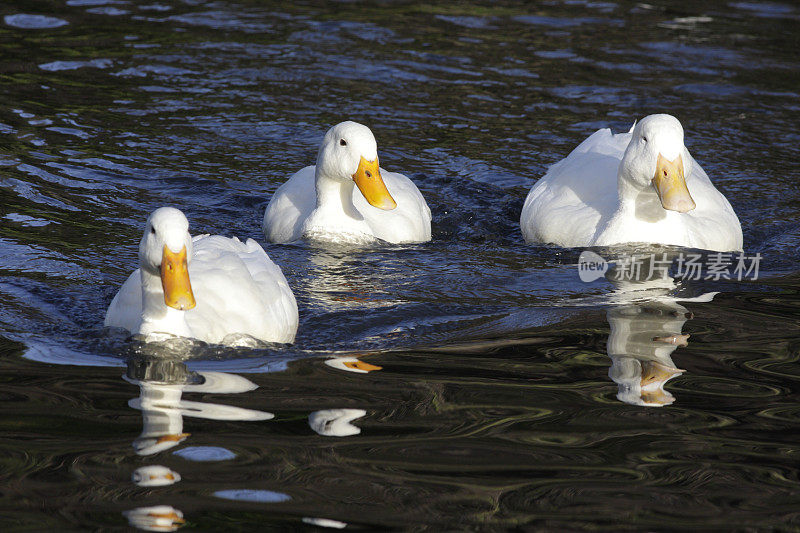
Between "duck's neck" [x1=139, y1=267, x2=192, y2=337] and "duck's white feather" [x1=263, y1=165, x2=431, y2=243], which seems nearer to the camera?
"duck's neck" [x1=139, y1=267, x2=192, y2=337]

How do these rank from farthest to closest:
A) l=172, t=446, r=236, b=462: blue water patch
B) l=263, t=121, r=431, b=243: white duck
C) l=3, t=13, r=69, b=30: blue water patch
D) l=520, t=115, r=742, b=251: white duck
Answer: l=3, t=13, r=69, b=30: blue water patch → l=263, t=121, r=431, b=243: white duck → l=520, t=115, r=742, b=251: white duck → l=172, t=446, r=236, b=462: blue water patch

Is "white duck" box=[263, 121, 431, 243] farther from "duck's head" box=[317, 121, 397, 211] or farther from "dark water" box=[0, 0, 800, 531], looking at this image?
"dark water" box=[0, 0, 800, 531]

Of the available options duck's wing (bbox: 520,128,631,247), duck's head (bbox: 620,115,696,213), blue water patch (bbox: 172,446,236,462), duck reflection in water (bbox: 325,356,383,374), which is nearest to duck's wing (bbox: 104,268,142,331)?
duck reflection in water (bbox: 325,356,383,374)

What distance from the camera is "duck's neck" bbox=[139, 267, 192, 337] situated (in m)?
5.88

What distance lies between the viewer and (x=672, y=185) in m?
7.75

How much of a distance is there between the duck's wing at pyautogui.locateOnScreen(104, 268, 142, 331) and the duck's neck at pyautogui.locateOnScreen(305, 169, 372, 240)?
244 cm

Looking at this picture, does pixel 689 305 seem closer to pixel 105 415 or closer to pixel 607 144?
pixel 607 144

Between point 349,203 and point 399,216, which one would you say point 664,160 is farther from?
point 349,203

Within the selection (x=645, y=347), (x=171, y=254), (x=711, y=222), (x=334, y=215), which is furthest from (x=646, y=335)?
(x=334, y=215)

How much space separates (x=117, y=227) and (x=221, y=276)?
251 cm

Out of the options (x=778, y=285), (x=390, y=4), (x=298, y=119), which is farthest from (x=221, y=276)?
(x=390, y=4)

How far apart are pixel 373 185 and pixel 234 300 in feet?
7.67

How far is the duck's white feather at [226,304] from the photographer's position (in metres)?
6.10

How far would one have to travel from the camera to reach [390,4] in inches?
581
